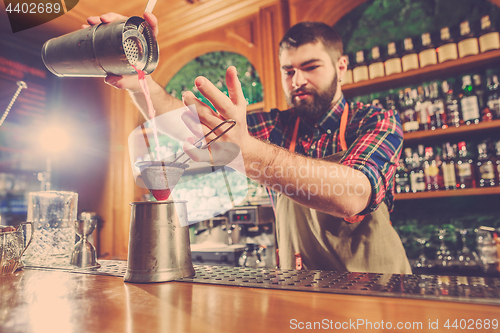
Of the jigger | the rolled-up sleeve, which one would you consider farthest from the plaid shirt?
the jigger

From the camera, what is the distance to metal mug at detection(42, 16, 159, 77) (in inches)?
35.7

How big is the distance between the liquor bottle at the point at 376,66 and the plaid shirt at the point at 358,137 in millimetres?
933

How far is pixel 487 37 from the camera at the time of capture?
200 centimetres

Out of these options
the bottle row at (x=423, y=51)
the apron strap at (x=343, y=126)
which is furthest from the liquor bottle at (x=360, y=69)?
the apron strap at (x=343, y=126)

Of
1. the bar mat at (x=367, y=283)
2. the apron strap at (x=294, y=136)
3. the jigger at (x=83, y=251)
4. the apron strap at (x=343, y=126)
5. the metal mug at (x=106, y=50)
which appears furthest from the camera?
the apron strap at (x=294, y=136)

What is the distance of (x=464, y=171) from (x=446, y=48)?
0.82 m

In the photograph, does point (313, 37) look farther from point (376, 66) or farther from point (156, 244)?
point (156, 244)

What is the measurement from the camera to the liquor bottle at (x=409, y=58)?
2.21 m

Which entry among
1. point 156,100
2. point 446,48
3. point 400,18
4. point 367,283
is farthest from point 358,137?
point 400,18

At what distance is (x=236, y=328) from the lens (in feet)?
1.52

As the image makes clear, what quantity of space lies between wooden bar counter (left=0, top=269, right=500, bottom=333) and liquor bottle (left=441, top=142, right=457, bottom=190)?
181cm

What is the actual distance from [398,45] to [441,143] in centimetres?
81

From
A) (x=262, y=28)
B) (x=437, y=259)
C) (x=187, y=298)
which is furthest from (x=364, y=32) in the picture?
(x=187, y=298)

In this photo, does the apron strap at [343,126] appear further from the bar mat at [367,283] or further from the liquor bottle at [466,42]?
the liquor bottle at [466,42]
